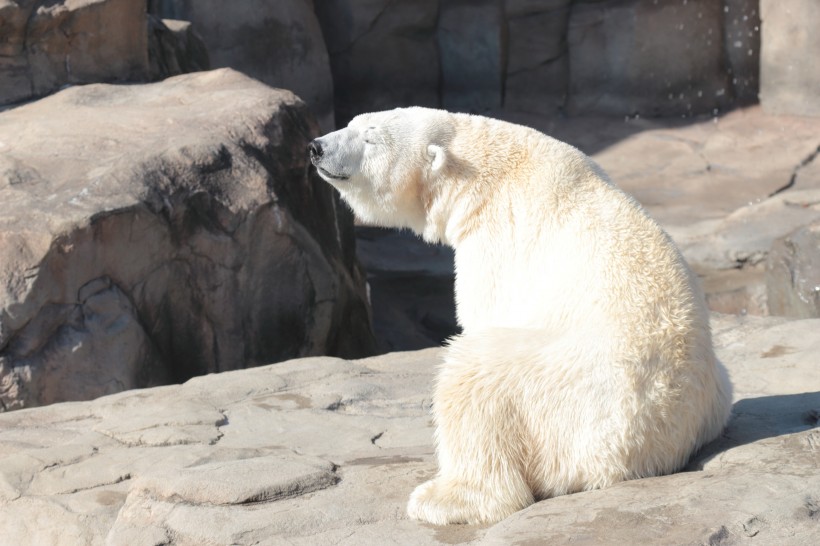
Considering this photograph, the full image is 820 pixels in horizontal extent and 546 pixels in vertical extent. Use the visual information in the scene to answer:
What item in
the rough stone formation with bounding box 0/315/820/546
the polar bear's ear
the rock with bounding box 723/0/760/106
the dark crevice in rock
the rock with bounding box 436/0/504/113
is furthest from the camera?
the rock with bounding box 436/0/504/113

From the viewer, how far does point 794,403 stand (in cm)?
343

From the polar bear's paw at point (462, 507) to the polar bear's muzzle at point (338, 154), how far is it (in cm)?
107

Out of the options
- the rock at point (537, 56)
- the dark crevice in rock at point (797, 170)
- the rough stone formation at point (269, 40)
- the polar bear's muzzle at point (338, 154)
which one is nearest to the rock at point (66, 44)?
the rough stone formation at point (269, 40)

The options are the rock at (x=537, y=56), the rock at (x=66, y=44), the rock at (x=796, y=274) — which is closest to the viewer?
the rock at (x=66, y=44)

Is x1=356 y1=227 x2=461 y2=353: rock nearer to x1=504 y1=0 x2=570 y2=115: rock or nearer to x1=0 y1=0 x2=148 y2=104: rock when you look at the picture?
x1=0 y1=0 x2=148 y2=104: rock

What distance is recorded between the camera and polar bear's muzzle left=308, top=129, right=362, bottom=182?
11.0 ft

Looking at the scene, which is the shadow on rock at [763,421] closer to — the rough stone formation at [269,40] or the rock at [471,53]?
the rough stone formation at [269,40]

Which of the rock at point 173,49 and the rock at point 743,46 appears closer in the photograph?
the rock at point 173,49

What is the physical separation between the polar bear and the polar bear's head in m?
0.23

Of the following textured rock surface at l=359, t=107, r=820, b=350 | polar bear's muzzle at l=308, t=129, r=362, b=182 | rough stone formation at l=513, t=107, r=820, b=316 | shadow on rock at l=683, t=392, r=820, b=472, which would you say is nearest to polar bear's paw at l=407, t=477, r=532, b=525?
shadow on rock at l=683, t=392, r=820, b=472

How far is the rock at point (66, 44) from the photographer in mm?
6742

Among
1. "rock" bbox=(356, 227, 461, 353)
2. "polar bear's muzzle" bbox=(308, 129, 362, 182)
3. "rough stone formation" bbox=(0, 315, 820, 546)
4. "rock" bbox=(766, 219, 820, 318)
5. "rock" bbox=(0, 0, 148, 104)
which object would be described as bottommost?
"rock" bbox=(356, 227, 461, 353)

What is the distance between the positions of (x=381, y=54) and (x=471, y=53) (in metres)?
1.01

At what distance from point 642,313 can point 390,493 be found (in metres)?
0.86
